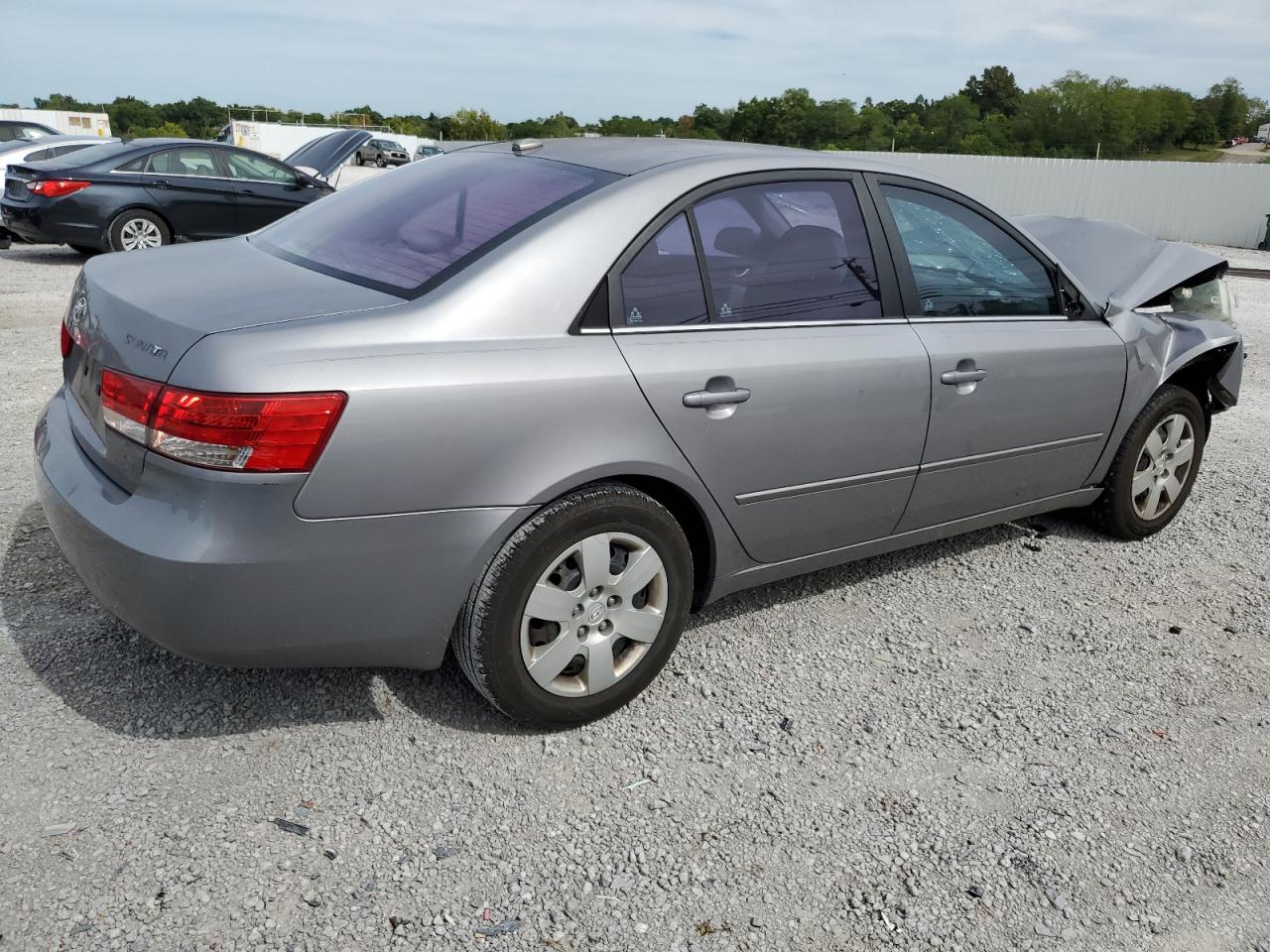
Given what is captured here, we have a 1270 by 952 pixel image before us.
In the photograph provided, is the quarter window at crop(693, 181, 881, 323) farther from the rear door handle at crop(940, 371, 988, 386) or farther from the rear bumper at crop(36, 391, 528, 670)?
the rear bumper at crop(36, 391, 528, 670)

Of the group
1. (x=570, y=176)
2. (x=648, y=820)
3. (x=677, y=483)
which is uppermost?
(x=570, y=176)

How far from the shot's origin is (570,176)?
3211 mm

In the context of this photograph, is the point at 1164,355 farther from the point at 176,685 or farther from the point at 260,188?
the point at 260,188

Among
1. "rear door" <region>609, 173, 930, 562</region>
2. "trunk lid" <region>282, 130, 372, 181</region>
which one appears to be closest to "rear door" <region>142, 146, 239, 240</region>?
"trunk lid" <region>282, 130, 372, 181</region>

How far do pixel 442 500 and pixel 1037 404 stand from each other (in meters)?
2.43

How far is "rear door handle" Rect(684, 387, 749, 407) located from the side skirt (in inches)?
23.7

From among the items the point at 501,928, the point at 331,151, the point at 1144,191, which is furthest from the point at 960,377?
the point at 1144,191

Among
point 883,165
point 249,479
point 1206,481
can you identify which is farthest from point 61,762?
point 1206,481

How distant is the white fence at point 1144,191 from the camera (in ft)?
84.5

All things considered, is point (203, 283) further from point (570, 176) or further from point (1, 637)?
point (1, 637)

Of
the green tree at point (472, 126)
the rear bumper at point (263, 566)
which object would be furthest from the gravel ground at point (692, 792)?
the green tree at point (472, 126)

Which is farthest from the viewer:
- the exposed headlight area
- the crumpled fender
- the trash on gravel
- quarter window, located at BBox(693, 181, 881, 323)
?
the exposed headlight area

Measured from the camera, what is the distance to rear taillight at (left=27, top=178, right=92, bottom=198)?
1090 centimetres

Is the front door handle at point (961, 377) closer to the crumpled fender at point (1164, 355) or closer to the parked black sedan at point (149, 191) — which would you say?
the crumpled fender at point (1164, 355)
